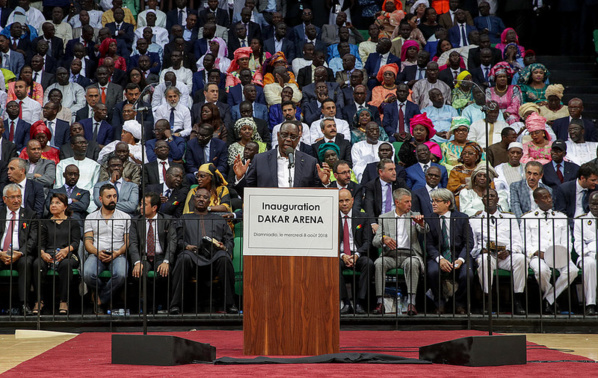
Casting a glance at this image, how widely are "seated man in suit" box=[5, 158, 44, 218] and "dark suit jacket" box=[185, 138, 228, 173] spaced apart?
6.82 ft

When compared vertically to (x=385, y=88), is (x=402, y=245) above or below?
below

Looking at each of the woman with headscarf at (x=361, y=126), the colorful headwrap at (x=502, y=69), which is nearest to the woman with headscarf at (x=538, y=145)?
the woman with headscarf at (x=361, y=126)

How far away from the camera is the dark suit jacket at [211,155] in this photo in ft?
38.0

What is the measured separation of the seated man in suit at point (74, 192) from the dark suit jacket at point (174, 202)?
2.46 ft

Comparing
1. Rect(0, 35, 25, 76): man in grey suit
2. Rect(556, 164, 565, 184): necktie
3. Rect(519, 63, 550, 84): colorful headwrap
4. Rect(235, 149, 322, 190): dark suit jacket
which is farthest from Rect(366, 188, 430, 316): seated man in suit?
Rect(0, 35, 25, 76): man in grey suit

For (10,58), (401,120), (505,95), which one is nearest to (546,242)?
(401,120)

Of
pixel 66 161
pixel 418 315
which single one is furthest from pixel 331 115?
pixel 418 315

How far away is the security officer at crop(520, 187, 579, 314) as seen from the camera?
9.13m

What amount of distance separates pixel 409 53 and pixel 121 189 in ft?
20.7

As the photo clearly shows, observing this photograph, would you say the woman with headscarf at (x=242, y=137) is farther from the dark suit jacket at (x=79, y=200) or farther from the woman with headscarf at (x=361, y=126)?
the dark suit jacket at (x=79, y=200)

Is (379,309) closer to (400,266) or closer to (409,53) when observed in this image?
(400,266)

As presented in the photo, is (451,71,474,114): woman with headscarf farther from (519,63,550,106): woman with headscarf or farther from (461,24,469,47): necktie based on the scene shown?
(461,24,469,47): necktie

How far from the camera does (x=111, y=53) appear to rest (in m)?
14.8

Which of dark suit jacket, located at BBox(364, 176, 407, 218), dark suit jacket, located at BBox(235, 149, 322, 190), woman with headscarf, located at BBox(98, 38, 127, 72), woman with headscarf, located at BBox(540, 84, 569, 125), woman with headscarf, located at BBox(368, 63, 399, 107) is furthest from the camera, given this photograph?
woman with headscarf, located at BBox(98, 38, 127, 72)
